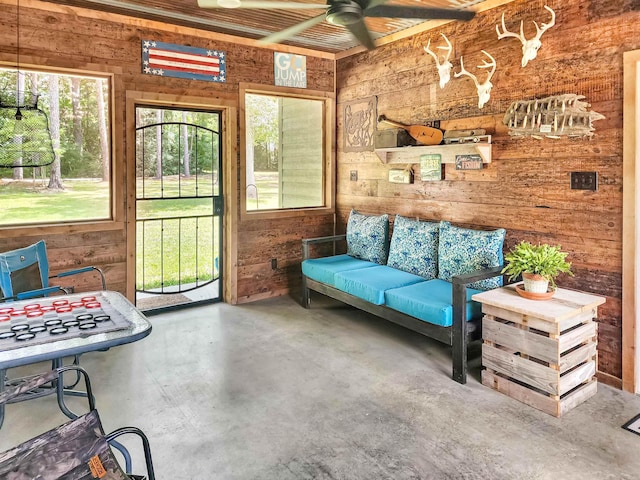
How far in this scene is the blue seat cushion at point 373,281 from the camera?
387 centimetres

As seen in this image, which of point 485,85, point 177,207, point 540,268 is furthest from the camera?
point 177,207

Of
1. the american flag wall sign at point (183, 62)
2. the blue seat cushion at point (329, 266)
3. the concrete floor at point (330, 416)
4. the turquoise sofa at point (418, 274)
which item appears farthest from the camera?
the blue seat cushion at point (329, 266)

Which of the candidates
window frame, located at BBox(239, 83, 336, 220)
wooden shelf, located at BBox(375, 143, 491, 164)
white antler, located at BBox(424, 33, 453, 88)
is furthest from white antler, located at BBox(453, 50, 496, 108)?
window frame, located at BBox(239, 83, 336, 220)

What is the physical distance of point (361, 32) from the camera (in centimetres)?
285

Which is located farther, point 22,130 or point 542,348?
point 22,130

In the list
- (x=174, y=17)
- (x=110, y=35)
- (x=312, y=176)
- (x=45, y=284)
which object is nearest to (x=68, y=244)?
(x=45, y=284)

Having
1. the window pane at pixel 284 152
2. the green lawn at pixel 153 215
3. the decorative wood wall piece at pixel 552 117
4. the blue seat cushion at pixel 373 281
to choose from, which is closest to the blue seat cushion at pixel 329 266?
the blue seat cushion at pixel 373 281

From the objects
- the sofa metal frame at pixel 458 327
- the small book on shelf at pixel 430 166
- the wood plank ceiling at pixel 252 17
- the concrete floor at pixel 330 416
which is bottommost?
the concrete floor at pixel 330 416

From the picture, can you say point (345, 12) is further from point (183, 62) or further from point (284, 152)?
point (284, 152)

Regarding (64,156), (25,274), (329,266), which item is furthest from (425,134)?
(25,274)

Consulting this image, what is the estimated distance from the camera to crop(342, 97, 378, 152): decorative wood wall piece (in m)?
5.10

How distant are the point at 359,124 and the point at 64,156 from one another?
118 inches

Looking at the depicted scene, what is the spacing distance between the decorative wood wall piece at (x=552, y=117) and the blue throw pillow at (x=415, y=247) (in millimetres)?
1146

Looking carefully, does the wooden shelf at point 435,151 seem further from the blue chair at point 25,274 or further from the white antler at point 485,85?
the blue chair at point 25,274
